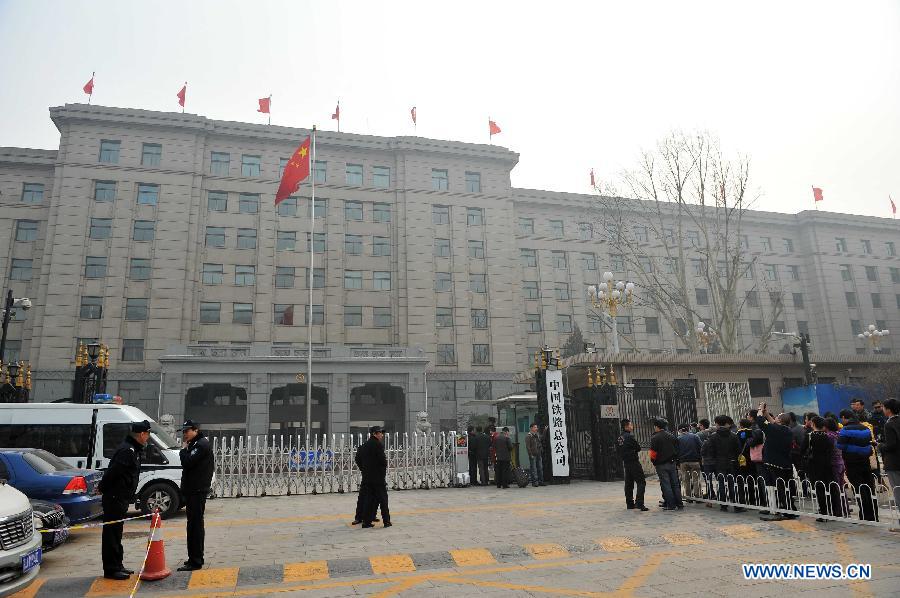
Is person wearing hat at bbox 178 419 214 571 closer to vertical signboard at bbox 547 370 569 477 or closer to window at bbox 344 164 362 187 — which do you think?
vertical signboard at bbox 547 370 569 477

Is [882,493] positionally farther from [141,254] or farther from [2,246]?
[2,246]

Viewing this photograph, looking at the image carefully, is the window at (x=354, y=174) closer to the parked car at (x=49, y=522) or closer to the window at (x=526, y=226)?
the window at (x=526, y=226)

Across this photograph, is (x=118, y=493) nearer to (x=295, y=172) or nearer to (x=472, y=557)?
(x=472, y=557)

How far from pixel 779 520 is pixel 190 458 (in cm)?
928

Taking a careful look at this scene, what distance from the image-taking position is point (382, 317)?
3912 cm

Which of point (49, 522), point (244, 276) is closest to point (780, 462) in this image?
point (49, 522)

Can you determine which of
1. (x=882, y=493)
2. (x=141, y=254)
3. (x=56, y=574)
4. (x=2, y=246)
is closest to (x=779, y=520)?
(x=882, y=493)

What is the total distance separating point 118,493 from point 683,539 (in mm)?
7700

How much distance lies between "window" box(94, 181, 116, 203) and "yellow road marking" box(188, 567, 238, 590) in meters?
36.5

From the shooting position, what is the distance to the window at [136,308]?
35.1 m

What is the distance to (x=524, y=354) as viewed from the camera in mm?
43656

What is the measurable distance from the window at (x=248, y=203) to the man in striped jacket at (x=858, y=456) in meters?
36.7

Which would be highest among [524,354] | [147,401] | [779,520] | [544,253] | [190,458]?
[544,253]

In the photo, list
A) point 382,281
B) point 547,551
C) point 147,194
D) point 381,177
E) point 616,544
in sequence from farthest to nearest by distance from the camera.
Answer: point 381,177 < point 382,281 < point 147,194 < point 616,544 < point 547,551
